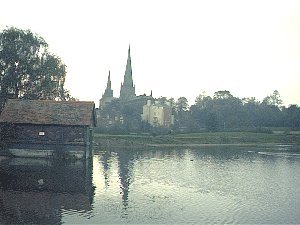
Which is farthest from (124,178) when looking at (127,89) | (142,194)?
(127,89)

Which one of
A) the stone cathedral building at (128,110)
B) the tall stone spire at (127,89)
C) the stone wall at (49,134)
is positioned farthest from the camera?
the tall stone spire at (127,89)

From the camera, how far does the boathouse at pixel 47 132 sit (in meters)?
36.1

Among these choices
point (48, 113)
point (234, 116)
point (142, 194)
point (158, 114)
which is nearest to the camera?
point (142, 194)

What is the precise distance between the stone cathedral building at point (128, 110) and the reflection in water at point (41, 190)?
65.7m

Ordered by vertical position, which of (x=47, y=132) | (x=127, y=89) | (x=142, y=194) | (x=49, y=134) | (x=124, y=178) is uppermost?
(x=127, y=89)

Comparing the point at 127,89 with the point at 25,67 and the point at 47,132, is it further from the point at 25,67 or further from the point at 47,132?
the point at 47,132

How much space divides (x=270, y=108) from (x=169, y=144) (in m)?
71.9

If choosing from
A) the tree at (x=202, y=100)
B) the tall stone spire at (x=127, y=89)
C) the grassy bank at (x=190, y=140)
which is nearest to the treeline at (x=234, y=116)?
the tree at (x=202, y=100)

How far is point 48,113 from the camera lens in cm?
3778

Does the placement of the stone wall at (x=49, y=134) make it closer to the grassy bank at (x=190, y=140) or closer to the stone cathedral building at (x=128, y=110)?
the grassy bank at (x=190, y=140)

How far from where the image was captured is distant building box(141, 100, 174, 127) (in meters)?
118

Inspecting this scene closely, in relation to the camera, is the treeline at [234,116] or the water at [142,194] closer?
the water at [142,194]

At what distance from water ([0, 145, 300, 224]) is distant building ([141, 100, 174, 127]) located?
82830 millimetres

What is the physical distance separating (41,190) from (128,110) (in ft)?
284
